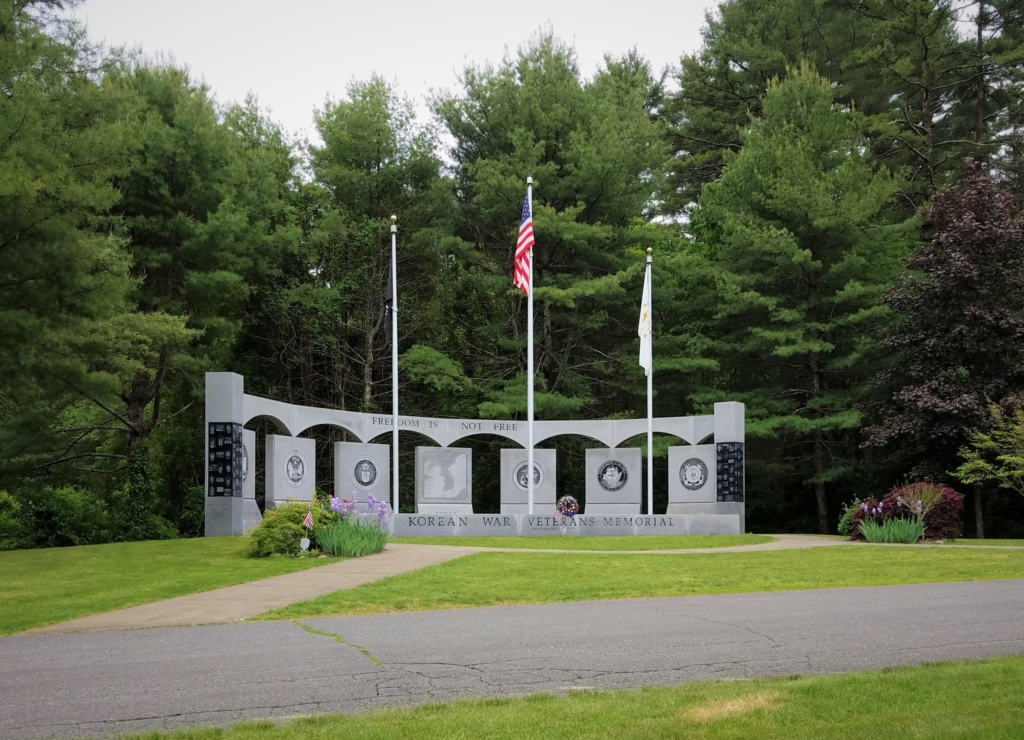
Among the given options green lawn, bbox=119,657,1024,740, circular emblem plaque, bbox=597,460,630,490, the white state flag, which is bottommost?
green lawn, bbox=119,657,1024,740

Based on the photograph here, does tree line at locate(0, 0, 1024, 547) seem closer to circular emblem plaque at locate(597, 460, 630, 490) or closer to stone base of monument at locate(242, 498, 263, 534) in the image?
circular emblem plaque at locate(597, 460, 630, 490)

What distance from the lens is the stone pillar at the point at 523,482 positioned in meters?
29.1

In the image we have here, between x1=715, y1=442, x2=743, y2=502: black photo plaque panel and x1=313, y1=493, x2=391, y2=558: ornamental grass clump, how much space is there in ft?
39.4

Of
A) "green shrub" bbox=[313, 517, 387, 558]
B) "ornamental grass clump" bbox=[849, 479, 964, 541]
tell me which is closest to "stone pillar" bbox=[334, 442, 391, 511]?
"green shrub" bbox=[313, 517, 387, 558]

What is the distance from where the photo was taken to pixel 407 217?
3491 centimetres

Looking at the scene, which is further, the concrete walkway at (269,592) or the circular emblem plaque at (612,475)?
the circular emblem plaque at (612,475)

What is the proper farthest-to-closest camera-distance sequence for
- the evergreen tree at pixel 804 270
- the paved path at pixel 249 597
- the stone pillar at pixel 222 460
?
the evergreen tree at pixel 804 270, the stone pillar at pixel 222 460, the paved path at pixel 249 597

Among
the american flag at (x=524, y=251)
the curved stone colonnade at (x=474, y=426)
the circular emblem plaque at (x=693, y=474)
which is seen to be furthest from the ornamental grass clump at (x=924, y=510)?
the american flag at (x=524, y=251)

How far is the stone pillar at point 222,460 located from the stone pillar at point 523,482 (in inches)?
370

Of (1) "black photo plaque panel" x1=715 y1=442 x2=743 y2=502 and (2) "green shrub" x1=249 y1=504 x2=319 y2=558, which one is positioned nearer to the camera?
(2) "green shrub" x1=249 y1=504 x2=319 y2=558

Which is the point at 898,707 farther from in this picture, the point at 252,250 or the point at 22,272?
the point at 252,250

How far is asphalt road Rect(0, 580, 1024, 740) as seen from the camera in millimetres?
6680

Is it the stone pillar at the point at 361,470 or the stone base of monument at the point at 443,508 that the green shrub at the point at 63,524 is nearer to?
the stone pillar at the point at 361,470

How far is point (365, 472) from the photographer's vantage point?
26.9m
